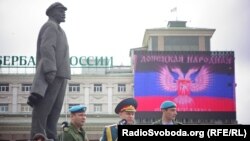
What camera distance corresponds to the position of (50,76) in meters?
3.75

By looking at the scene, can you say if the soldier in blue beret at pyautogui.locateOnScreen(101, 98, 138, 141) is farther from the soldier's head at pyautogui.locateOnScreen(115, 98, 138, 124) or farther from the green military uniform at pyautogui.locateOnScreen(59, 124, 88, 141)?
the green military uniform at pyautogui.locateOnScreen(59, 124, 88, 141)

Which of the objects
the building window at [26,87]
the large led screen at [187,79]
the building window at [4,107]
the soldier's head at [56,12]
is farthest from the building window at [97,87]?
the soldier's head at [56,12]

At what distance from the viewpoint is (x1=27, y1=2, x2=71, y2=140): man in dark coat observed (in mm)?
3750

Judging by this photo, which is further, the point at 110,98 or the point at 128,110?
the point at 110,98

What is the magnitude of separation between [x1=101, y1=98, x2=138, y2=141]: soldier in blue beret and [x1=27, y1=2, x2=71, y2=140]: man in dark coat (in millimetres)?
853

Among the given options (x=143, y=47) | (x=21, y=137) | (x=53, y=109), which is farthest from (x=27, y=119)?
(x=53, y=109)

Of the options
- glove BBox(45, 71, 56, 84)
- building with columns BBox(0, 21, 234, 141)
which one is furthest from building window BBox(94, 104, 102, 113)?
glove BBox(45, 71, 56, 84)

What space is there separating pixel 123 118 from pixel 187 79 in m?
19.3

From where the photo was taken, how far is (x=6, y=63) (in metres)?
21.6

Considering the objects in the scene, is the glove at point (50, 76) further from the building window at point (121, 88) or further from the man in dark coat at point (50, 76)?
A: the building window at point (121, 88)

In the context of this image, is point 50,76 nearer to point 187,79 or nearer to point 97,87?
point 187,79

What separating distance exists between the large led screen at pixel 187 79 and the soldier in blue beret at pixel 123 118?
17.9m

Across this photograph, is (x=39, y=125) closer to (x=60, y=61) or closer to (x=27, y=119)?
(x=60, y=61)

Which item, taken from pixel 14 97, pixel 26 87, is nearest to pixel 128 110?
pixel 26 87
